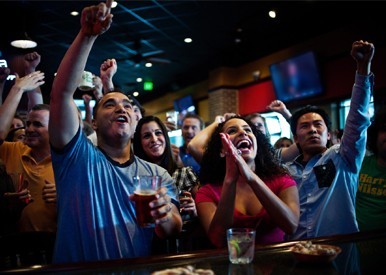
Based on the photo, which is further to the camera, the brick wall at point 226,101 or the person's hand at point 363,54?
the brick wall at point 226,101

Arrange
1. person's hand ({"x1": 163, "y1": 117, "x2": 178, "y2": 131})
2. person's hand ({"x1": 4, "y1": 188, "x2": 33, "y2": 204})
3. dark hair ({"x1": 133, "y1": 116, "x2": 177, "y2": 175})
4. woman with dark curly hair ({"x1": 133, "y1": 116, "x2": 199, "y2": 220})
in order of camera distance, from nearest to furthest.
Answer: person's hand ({"x1": 4, "y1": 188, "x2": 33, "y2": 204}), woman with dark curly hair ({"x1": 133, "y1": 116, "x2": 199, "y2": 220}), dark hair ({"x1": 133, "y1": 116, "x2": 177, "y2": 175}), person's hand ({"x1": 163, "y1": 117, "x2": 178, "y2": 131})

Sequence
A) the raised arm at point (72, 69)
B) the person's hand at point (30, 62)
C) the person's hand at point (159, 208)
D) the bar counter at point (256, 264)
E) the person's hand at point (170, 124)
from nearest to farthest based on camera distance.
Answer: the bar counter at point (256, 264) < the person's hand at point (159, 208) < the raised arm at point (72, 69) < the person's hand at point (30, 62) < the person's hand at point (170, 124)

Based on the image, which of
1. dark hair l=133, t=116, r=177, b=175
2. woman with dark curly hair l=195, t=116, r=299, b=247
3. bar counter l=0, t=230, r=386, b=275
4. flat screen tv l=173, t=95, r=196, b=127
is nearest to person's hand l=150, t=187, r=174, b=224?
bar counter l=0, t=230, r=386, b=275

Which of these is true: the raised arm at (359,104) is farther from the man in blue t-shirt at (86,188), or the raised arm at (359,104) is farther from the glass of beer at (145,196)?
the glass of beer at (145,196)

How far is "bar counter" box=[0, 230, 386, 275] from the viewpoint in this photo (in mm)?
1180

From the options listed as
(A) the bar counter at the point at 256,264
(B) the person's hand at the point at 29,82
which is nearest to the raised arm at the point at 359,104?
(A) the bar counter at the point at 256,264

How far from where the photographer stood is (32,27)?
20.3 ft

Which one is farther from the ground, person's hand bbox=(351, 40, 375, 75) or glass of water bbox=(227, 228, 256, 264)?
person's hand bbox=(351, 40, 375, 75)

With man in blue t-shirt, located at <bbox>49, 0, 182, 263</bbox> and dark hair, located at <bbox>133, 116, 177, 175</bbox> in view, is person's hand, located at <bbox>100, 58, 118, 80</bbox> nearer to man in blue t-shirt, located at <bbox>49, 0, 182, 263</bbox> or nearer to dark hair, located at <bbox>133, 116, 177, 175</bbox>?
dark hair, located at <bbox>133, 116, 177, 175</bbox>

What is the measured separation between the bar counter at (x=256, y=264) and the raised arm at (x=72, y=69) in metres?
0.59

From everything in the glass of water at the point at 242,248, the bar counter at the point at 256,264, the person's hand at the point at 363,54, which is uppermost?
the person's hand at the point at 363,54

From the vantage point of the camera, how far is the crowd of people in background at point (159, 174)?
1.60m

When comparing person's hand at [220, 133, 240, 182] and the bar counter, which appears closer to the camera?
the bar counter

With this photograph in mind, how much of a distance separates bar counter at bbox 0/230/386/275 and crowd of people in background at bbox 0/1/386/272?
0.59ft
